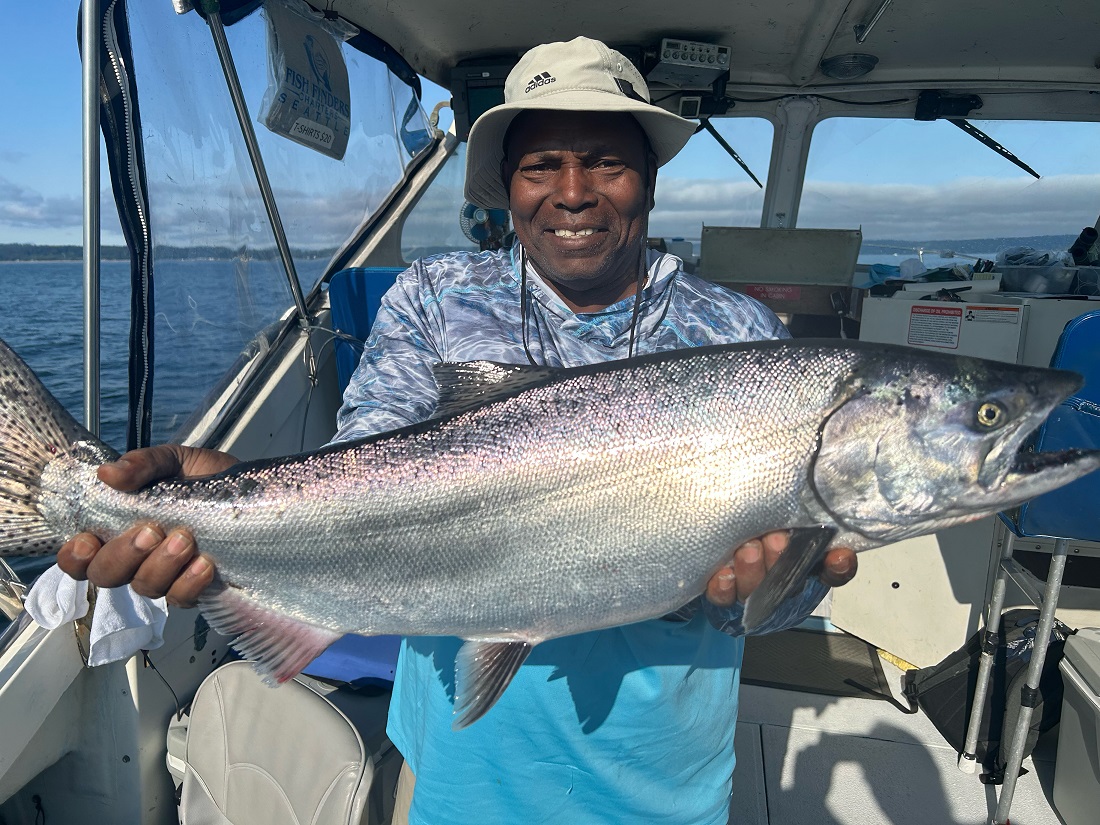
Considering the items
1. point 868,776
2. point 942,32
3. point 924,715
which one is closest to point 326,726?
point 868,776

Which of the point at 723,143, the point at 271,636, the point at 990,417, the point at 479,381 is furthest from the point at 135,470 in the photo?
the point at 723,143

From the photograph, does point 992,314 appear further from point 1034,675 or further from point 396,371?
point 396,371

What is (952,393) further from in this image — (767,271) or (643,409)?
(767,271)

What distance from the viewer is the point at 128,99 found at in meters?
2.74

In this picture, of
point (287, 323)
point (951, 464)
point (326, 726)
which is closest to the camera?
point (951, 464)

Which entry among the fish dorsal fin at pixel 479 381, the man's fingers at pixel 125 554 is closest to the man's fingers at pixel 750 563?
the fish dorsal fin at pixel 479 381

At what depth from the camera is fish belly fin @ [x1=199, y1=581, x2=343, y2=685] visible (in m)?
1.95

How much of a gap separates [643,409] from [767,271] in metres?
4.58

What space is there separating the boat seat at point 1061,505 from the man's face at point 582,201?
1807mm

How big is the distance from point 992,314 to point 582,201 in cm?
289

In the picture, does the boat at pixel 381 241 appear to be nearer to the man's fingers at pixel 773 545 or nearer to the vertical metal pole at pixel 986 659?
the vertical metal pole at pixel 986 659

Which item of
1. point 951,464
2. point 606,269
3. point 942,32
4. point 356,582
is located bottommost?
point 356,582

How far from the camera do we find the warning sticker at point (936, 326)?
3857mm

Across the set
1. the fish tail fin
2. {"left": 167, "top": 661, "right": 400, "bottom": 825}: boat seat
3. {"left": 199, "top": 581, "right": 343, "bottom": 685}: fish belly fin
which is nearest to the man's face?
{"left": 199, "top": 581, "right": 343, "bottom": 685}: fish belly fin
